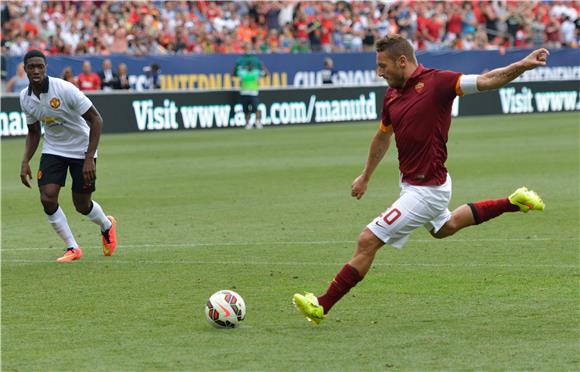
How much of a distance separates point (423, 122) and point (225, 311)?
6.45ft

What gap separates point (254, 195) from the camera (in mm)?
18750

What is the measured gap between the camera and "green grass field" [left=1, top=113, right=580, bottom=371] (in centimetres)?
773

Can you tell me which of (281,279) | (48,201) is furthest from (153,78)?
(281,279)

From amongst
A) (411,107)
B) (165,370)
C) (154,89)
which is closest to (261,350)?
(165,370)

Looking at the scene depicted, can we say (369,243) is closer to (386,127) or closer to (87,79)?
(386,127)

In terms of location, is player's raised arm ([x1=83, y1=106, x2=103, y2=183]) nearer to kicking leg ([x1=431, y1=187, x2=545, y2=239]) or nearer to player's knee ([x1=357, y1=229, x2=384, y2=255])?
kicking leg ([x1=431, y1=187, x2=545, y2=239])

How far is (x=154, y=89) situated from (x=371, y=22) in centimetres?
1131

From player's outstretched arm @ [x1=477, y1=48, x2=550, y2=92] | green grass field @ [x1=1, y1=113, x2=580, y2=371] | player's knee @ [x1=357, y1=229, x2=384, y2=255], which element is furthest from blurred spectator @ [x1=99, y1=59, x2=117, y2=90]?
player's outstretched arm @ [x1=477, y1=48, x2=550, y2=92]

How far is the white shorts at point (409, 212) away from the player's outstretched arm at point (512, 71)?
934 mm

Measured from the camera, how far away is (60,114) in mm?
12492

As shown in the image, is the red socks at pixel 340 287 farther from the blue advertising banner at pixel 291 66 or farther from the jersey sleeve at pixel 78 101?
the blue advertising banner at pixel 291 66

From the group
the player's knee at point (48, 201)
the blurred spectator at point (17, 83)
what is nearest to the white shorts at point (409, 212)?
the player's knee at point (48, 201)

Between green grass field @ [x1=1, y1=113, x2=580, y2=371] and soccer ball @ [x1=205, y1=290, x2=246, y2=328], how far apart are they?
0.14 m

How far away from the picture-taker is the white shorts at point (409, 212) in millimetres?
8703
